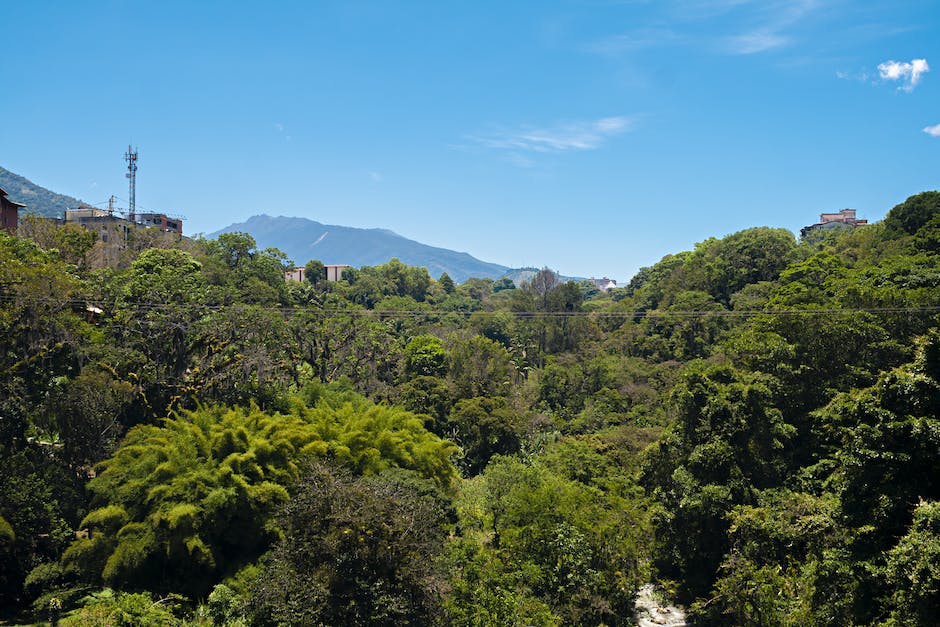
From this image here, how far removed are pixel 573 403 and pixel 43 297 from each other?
82.9 feet

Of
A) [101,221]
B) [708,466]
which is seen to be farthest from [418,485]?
[101,221]

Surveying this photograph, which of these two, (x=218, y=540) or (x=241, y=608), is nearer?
(x=241, y=608)

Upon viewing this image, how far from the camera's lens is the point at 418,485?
16172 millimetres

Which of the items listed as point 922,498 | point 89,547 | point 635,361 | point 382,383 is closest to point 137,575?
point 89,547

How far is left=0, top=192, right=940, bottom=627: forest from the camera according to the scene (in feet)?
36.2

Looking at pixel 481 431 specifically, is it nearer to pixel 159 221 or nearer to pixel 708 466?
pixel 708 466

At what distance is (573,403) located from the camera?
35.8m

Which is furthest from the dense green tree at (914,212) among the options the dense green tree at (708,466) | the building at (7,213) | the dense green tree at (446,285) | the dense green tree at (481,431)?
the dense green tree at (446,285)

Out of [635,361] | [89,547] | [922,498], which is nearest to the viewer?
[922,498]

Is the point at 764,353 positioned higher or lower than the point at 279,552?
higher

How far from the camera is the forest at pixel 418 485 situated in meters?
11.0

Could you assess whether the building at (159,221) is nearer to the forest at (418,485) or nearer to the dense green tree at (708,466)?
the forest at (418,485)

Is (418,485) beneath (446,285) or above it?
beneath

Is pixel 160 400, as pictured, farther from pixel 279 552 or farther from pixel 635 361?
pixel 635 361
